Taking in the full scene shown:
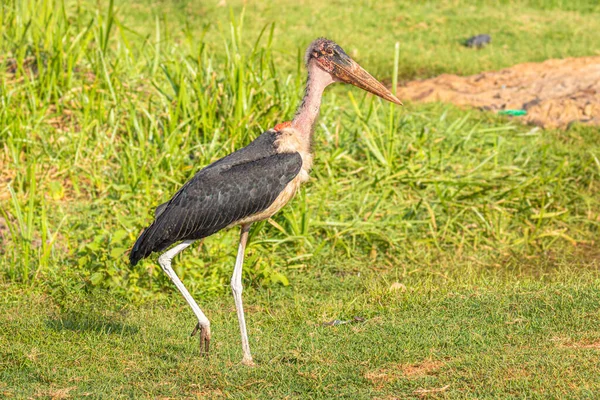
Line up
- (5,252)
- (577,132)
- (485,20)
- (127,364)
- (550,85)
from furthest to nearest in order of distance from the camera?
1. (485,20)
2. (550,85)
3. (577,132)
4. (5,252)
5. (127,364)

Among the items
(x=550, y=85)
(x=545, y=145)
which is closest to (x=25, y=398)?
(x=545, y=145)

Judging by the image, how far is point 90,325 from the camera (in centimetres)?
514

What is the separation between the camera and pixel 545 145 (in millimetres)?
7367

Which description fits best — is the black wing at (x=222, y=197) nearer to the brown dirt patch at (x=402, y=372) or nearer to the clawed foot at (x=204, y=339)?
the clawed foot at (x=204, y=339)

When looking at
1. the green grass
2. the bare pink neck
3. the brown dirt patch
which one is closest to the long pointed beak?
the bare pink neck

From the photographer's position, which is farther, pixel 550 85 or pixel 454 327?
pixel 550 85

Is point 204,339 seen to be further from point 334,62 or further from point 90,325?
point 334,62

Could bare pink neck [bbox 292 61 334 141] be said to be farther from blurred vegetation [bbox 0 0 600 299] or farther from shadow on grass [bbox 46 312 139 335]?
shadow on grass [bbox 46 312 139 335]

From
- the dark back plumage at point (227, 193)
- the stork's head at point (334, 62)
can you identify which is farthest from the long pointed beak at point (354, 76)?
the dark back plumage at point (227, 193)

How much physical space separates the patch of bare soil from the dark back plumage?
4.56 meters

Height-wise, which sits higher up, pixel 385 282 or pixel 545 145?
pixel 545 145

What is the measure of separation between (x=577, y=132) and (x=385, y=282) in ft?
10.6

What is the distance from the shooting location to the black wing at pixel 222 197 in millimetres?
4602

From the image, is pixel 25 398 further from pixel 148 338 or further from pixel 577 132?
pixel 577 132
